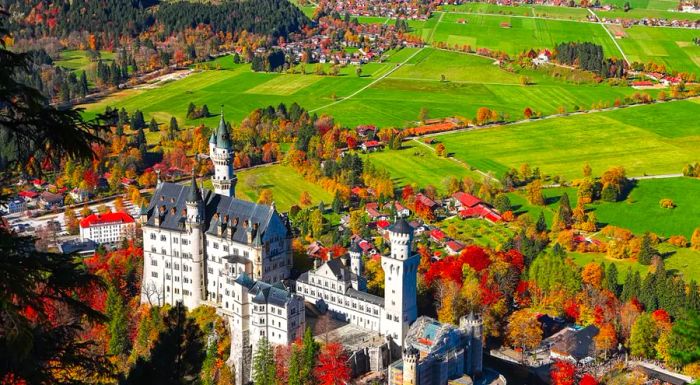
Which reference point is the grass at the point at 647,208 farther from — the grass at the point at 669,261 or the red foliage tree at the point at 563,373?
the red foliage tree at the point at 563,373

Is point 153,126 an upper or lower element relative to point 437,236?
upper

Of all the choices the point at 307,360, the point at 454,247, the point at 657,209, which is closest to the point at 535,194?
the point at 657,209

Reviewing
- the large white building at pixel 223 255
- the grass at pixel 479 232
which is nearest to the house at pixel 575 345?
the large white building at pixel 223 255

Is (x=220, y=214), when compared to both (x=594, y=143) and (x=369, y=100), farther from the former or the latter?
(x=369, y=100)

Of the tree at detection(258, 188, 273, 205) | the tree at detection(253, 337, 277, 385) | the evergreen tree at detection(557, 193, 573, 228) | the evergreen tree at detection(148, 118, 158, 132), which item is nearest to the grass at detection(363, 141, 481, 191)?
the tree at detection(258, 188, 273, 205)

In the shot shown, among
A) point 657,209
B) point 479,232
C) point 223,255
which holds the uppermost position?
point 223,255

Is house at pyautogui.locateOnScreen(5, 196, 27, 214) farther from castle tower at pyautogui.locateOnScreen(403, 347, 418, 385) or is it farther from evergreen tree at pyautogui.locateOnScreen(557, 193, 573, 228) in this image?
castle tower at pyautogui.locateOnScreen(403, 347, 418, 385)
